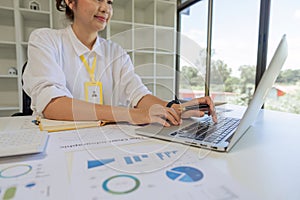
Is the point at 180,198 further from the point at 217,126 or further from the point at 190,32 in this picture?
the point at 190,32

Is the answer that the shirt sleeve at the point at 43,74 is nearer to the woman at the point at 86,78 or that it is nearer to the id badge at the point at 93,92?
the woman at the point at 86,78

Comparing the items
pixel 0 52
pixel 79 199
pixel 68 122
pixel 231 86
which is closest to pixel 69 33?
pixel 68 122

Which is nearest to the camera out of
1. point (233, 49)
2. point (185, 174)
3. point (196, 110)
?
point (185, 174)

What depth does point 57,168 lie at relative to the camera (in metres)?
0.35

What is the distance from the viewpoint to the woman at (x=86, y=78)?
27.8 inches

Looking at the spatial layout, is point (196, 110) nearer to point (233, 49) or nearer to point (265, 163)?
point (265, 163)

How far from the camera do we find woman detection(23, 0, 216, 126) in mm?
706

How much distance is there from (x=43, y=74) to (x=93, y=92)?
1.03ft

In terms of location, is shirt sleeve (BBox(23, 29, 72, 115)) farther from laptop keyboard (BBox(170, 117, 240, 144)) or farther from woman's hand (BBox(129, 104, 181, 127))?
laptop keyboard (BBox(170, 117, 240, 144))

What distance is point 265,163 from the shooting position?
0.38 m

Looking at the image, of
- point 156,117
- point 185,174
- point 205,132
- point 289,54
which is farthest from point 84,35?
point 289,54

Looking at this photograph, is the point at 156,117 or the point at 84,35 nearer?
the point at 156,117

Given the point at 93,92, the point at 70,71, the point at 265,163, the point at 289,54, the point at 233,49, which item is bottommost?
the point at 265,163

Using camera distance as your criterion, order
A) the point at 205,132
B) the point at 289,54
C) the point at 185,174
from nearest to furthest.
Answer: the point at 185,174
the point at 205,132
the point at 289,54
